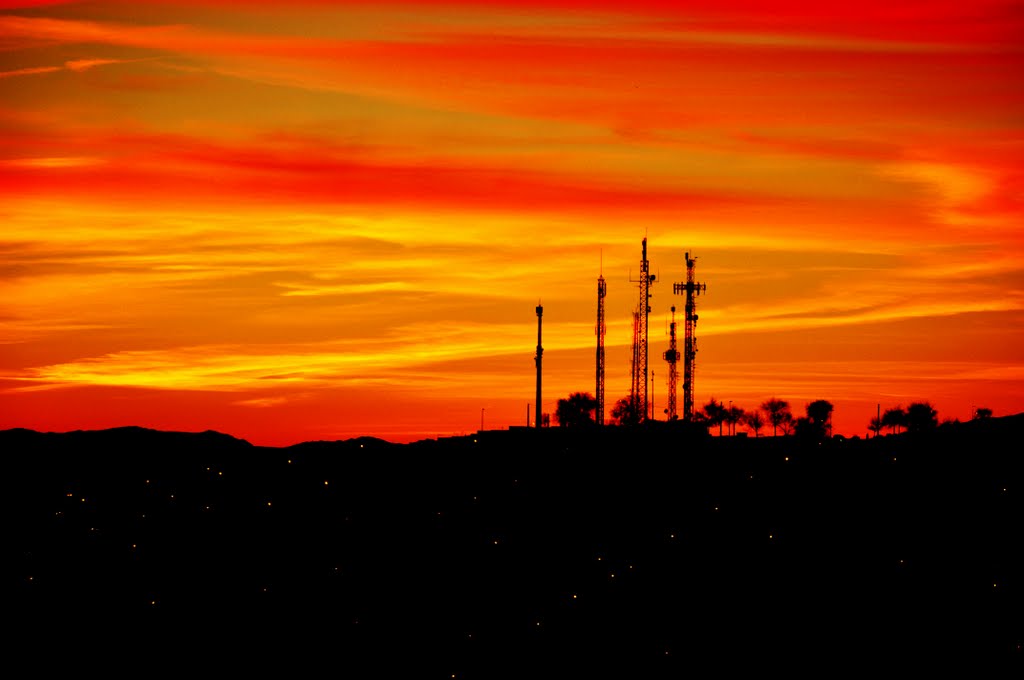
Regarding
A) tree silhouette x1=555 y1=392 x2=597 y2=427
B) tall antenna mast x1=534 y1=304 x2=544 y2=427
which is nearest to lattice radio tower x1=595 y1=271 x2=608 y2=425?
tall antenna mast x1=534 y1=304 x2=544 y2=427

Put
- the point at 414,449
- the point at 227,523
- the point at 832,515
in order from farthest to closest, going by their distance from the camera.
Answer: the point at 414,449
the point at 227,523
the point at 832,515

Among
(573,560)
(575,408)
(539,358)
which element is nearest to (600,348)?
(539,358)

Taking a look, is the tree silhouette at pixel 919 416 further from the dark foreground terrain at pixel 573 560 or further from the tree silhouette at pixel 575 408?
the dark foreground terrain at pixel 573 560

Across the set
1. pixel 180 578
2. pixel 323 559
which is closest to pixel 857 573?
pixel 323 559

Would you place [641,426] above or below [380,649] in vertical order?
above

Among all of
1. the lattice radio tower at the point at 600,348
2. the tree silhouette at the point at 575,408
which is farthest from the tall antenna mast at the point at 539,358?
the tree silhouette at the point at 575,408

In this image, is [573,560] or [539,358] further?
[539,358]

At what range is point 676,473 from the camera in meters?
72.6

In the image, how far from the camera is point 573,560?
212ft

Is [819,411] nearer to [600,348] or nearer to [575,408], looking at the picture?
[575,408]

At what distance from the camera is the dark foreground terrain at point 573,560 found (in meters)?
54.2

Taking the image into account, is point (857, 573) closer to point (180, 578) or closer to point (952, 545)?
point (952, 545)

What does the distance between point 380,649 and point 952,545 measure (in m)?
20.8

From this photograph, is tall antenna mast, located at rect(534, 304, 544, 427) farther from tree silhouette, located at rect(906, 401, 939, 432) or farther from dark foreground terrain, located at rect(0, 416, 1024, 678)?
tree silhouette, located at rect(906, 401, 939, 432)
